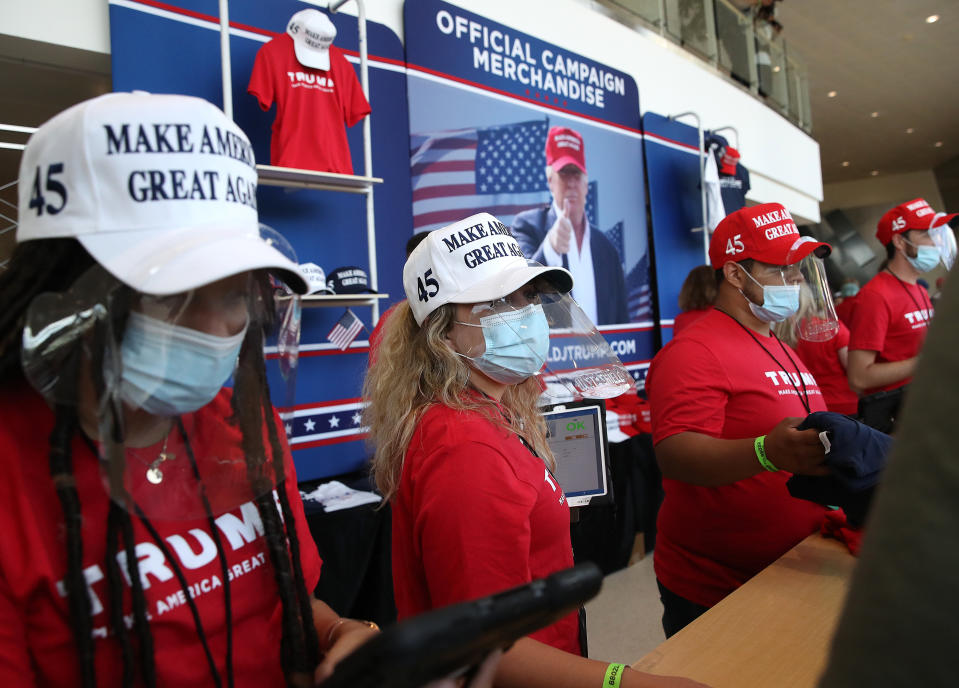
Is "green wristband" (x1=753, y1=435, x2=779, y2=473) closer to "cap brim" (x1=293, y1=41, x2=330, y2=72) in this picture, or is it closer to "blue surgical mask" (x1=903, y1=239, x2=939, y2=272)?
"blue surgical mask" (x1=903, y1=239, x2=939, y2=272)

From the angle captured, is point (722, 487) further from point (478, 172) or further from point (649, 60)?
point (649, 60)

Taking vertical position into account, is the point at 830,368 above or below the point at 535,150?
below

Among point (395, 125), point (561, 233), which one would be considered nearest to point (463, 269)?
point (395, 125)

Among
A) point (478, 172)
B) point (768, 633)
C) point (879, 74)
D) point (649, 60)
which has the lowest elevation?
point (768, 633)

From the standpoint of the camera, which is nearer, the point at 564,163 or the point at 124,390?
the point at 124,390

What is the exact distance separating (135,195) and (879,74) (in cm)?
1254

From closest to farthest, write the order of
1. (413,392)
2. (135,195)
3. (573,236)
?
(135,195), (413,392), (573,236)

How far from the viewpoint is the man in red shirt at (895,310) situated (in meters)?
3.04

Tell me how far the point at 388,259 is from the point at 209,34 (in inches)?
55.3

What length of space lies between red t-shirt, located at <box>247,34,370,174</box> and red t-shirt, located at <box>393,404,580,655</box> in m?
2.27

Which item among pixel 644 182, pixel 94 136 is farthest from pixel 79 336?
pixel 644 182

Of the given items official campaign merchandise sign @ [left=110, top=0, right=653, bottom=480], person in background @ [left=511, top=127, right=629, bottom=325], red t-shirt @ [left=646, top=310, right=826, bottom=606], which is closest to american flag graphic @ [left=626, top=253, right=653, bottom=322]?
person in background @ [left=511, top=127, right=629, bottom=325]

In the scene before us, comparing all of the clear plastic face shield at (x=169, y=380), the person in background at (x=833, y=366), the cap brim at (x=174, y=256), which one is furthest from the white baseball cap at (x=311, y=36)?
the person in background at (x=833, y=366)

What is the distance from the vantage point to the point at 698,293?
3.38 meters
